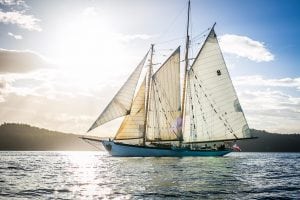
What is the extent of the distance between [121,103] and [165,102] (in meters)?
10.7

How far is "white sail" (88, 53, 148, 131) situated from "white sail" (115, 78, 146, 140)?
4007 millimetres

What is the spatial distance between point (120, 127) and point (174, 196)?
55663 mm

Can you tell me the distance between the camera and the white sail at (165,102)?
80.2m

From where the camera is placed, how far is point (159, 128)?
269 feet

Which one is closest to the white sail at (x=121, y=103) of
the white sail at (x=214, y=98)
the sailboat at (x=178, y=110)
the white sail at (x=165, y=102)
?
the sailboat at (x=178, y=110)

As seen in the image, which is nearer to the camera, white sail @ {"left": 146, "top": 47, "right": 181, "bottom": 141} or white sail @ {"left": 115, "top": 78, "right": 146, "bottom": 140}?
white sail @ {"left": 115, "top": 78, "right": 146, "bottom": 140}

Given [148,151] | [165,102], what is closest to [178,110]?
[165,102]

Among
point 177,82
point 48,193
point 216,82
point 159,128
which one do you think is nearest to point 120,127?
point 159,128

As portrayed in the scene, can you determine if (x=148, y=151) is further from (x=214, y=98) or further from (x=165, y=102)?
(x=214, y=98)

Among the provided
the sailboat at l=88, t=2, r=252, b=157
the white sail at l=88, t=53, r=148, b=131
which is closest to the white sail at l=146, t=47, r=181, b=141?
the sailboat at l=88, t=2, r=252, b=157

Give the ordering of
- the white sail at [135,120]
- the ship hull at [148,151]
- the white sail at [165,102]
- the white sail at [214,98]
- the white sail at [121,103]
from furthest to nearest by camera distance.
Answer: the ship hull at [148,151] → the white sail at [165,102] → the white sail at [135,120] → the white sail at [214,98] → the white sail at [121,103]

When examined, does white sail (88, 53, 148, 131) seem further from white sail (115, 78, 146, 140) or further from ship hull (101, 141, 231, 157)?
ship hull (101, 141, 231, 157)

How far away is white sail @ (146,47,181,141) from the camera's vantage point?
263 ft

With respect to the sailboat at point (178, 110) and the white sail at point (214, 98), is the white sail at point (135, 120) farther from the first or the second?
the white sail at point (214, 98)
